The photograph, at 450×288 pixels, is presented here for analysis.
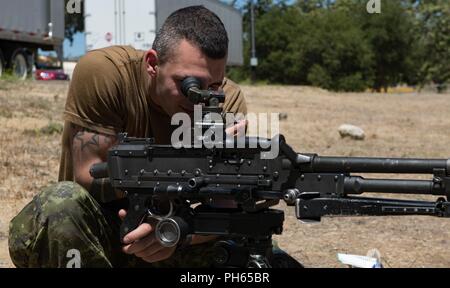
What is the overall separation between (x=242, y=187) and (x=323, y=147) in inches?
300

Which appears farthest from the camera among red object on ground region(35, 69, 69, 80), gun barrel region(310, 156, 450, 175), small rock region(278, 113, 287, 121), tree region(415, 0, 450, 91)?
tree region(415, 0, 450, 91)

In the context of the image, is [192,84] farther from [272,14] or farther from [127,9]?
[272,14]

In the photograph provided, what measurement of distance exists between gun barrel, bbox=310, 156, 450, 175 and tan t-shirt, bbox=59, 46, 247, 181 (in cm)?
111

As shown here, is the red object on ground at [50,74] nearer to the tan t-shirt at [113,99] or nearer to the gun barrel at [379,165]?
the tan t-shirt at [113,99]

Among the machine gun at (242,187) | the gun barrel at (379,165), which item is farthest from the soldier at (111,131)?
the gun barrel at (379,165)

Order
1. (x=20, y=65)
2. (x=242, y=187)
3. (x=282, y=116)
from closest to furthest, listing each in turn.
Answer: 1. (x=242, y=187)
2. (x=282, y=116)
3. (x=20, y=65)

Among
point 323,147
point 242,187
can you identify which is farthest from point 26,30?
point 242,187

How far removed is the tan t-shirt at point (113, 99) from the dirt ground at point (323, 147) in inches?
59.0

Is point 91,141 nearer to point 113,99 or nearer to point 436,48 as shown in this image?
point 113,99

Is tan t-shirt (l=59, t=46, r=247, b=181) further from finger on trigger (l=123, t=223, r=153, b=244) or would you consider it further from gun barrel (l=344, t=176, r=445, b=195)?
gun barrel (l=344, t=176, r=445, b=195)

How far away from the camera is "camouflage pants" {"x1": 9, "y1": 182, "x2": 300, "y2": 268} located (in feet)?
9.53

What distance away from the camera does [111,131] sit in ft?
10.2

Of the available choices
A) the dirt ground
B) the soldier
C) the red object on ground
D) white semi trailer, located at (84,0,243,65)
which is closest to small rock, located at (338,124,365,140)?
the dirt ground
